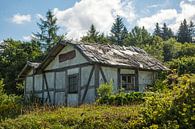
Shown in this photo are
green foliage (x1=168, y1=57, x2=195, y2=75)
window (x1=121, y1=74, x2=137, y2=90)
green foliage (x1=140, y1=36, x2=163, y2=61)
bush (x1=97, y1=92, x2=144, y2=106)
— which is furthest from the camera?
green foliage (x1=140, y1=36, x2=163, y2=61)

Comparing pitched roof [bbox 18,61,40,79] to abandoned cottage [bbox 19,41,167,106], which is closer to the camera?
abandoned cottage [bbox 19,41,167,106]

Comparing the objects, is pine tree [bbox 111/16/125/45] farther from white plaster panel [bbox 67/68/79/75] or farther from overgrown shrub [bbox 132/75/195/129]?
overgrown shrub [bbox 132/75/195/129]

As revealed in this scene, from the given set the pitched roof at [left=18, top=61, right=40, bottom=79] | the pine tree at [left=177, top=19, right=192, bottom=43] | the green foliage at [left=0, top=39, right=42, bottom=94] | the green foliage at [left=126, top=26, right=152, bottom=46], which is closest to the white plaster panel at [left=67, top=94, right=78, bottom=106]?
the pitched roof at [left=18, top=61, right=40, bottom=79]

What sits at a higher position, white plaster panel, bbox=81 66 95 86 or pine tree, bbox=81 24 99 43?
pine tree, bbox=81 24 99 43

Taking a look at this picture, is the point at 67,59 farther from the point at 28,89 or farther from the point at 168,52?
the point at 168,52

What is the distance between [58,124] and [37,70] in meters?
16.2

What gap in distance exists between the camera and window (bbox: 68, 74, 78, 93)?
75.7 ft

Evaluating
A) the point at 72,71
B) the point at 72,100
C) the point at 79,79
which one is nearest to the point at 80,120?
the point at 79,79

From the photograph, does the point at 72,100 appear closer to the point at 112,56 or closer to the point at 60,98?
the point at 60,98

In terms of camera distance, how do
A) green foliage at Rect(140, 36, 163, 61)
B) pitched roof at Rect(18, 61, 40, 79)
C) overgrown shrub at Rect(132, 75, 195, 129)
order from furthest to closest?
green foliage at Rect(140, 36, 163, 61)
pitched roof at Rect(18, 61, 40, 79)
overgrown shrub at Rect(132, 75, 195, 129)

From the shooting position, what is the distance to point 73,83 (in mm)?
23375

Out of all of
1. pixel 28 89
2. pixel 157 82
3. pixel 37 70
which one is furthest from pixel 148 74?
pixel 28 89

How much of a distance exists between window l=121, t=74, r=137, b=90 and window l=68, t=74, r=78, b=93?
3.01 metres

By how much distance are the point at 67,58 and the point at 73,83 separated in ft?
6.10
